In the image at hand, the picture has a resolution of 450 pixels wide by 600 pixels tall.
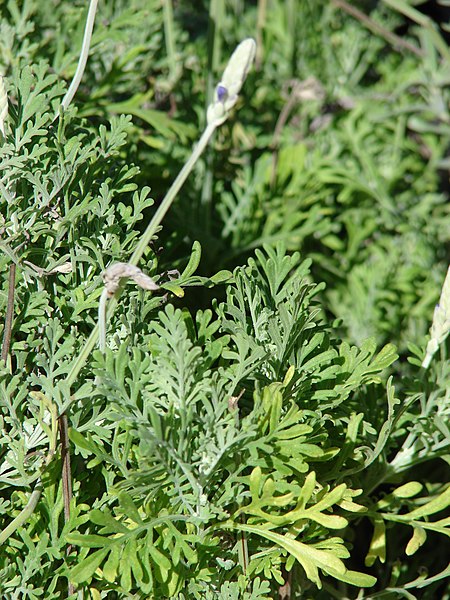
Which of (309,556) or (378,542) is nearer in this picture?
(309,556)

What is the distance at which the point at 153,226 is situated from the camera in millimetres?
505

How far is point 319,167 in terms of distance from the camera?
1185 millimetres

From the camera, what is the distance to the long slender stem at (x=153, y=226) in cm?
48

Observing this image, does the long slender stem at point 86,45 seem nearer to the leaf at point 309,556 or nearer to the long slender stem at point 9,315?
the long slender stem at point 9,315

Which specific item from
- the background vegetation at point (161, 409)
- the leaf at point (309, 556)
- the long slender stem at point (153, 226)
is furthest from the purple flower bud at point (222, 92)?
the leaf at point (309, 556)

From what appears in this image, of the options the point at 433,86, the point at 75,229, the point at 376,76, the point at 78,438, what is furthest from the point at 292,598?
the point at 376,76

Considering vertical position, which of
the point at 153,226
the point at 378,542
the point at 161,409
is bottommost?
the point at 378,542

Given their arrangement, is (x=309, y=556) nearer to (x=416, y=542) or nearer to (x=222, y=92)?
(x=416, y=542)

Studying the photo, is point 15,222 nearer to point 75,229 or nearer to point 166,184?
point 75,229

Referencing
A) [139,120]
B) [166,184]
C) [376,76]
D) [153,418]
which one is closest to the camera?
[153,418]

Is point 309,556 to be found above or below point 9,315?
below

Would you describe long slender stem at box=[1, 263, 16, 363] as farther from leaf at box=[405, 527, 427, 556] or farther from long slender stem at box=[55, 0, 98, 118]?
leaf at box=[405, 527, 427, 556]

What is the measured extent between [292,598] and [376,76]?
46.2 inches

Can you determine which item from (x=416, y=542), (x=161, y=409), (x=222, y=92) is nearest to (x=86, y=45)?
(x=222, y=92)
